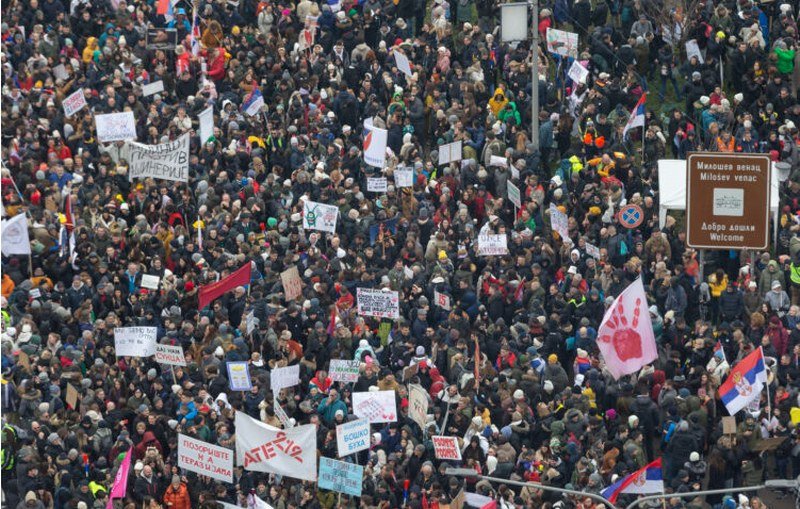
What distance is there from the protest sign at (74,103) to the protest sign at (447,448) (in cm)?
1475

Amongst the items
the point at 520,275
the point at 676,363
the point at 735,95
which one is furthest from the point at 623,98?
the point at 676,363

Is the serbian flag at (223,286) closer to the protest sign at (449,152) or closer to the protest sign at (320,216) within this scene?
the protest sign at (320,216)

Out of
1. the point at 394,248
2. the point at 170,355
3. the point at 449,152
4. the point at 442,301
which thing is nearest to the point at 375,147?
the point at 449,152

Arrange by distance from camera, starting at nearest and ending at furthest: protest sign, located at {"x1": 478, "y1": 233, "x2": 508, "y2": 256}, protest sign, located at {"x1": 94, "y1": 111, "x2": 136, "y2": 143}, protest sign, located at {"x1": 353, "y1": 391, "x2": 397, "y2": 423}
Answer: protest sign, located at {"x1": 353, "y1": 391, "x2": 397, "y2": 423} → protest sign, located at {"x1": 478, "y1": 233, "x2": 508, "y2": 256} → protest sign, located at {"x1": 94, "y1": 111, "x2": 136, "y2": 143}

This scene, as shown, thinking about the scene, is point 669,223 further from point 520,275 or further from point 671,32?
point 671,32

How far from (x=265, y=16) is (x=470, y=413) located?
1626 centimetres

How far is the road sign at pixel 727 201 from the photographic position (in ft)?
125

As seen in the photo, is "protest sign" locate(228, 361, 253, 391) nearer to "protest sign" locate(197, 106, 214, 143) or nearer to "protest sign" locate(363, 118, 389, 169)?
"protest sign" locate(363, 118, 389, 169)

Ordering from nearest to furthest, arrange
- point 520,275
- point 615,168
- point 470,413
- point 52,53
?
1. point 470,413
2. point 520,275
3. point 615,168
4. point 52,53

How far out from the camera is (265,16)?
49.2 m

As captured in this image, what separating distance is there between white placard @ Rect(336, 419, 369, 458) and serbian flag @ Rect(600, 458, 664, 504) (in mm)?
3848

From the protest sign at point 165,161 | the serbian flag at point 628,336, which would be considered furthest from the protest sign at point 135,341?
the serbian flag at point 628,336

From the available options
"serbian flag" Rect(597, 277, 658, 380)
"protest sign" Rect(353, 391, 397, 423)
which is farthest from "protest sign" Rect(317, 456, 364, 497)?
"serbian flag" Rect(597, 277, 658, 380)

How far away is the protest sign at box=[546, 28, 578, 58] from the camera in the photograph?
46.2 metres
